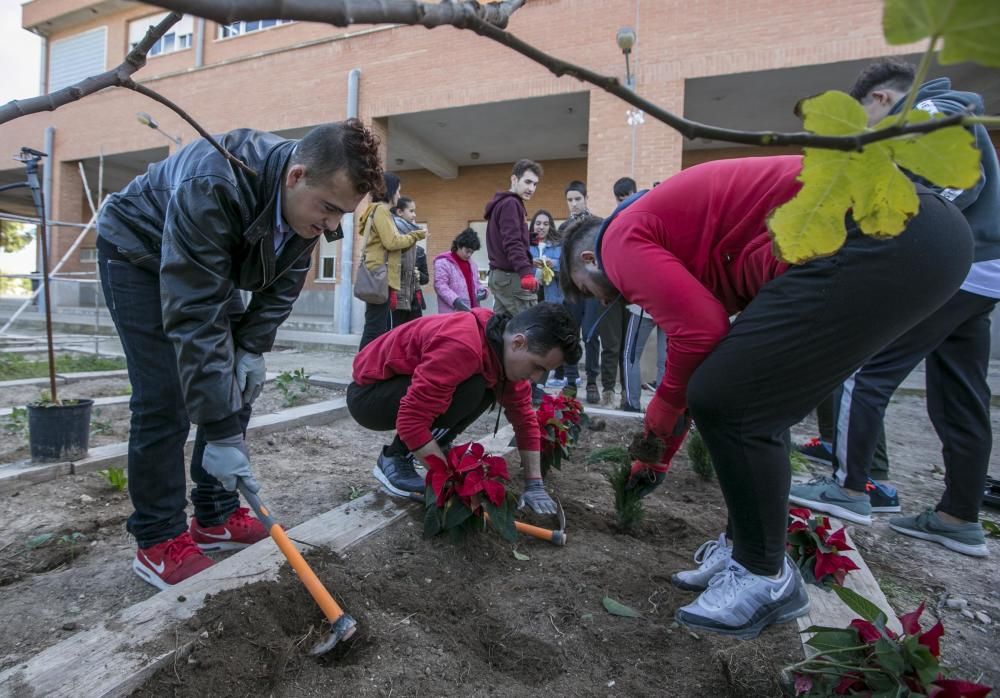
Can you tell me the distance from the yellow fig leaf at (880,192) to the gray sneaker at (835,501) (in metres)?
2.44

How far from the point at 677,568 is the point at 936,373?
1452mm

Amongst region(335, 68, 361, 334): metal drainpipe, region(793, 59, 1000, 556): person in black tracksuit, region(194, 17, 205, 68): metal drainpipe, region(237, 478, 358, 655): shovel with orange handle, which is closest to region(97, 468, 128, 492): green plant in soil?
region(237, 478, 358, 655): shovel with orange handle

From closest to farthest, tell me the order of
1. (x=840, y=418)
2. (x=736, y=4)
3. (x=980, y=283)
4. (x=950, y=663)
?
(x=950, y=663), (x=980, y=283), (x=840, y=418), (x=736, y=4)

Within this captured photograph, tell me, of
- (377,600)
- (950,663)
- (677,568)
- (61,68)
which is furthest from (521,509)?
(61,68)

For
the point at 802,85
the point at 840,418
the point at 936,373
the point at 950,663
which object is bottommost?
the point at 950,663

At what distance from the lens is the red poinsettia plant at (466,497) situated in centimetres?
211

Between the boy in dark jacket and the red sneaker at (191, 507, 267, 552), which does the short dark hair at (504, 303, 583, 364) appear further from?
the boy in dark jacket

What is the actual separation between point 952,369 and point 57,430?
3.97m

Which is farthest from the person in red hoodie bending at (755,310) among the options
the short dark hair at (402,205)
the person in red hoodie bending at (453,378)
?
the short dark hair at (402,205)

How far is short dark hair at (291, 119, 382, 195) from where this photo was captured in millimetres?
1724

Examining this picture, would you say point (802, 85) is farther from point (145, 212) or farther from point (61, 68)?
point (61, 68)

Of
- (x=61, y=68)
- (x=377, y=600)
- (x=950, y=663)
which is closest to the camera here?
(x=950, y=663)

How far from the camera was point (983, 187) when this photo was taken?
2359 millimetres

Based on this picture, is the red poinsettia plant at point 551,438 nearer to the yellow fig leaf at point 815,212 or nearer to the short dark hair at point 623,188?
the yellow fig leaf at point 815,212
